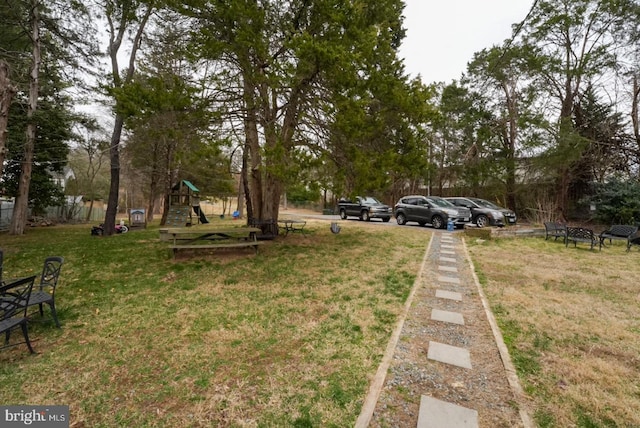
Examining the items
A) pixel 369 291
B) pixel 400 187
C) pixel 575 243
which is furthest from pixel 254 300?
Result: pixel 400 187

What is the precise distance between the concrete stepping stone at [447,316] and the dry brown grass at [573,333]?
49cm

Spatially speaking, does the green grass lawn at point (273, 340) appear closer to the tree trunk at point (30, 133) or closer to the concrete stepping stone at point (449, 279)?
the concrete stepping stone at point (449, 279)

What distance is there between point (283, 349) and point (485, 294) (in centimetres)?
365

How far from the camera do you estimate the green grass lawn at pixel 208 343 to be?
6.98ft

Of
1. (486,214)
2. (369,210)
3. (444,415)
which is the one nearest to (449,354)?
(444,415)

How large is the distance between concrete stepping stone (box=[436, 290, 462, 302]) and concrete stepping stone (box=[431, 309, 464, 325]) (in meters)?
0.62

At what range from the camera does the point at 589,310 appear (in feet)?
12.9

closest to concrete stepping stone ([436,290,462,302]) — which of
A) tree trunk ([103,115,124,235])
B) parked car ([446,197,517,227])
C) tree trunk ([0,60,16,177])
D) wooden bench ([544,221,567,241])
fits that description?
wooden bench ([544,221,567,241])

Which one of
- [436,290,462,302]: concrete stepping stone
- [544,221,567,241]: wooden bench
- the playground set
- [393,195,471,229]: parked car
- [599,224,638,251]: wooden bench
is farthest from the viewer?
the playground set

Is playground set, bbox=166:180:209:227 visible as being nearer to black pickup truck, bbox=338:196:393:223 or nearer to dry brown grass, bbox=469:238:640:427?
black pickup truck, bbox=338:196:393:223

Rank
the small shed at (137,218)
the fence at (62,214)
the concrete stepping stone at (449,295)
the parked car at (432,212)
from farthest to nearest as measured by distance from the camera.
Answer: the small shed at (137,218)
the fence at (62,214)
the parked car at (432,212)
the concrete stepping stone at (449,295)

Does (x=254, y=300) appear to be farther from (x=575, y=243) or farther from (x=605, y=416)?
(x=575, y=243)

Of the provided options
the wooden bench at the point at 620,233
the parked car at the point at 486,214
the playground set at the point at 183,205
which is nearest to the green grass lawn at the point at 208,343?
the playground set at the point at 183,205

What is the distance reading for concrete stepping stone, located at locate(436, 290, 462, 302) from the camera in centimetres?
443
